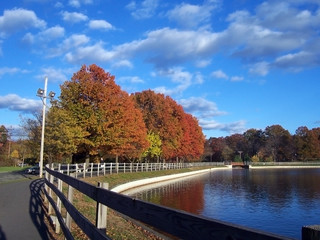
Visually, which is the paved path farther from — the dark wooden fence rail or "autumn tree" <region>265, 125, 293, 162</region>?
"autumn tree" <region>265, 125, 293, 162</region>

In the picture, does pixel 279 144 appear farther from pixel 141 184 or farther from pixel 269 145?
pixel 141 184

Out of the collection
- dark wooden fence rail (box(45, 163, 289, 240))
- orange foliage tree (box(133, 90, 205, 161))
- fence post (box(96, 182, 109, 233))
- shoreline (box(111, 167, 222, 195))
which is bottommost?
shoreline (box(111, 167, 222, 195))

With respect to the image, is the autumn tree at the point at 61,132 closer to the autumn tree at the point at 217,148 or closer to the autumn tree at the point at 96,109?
the autumn tree at the point at 96,109

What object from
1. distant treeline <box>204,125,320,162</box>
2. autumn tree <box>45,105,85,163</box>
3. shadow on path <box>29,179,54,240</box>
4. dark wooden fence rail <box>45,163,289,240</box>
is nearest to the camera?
dark wooden fence rail <box>45,163,289,240</box>

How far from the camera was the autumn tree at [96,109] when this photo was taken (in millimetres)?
35250

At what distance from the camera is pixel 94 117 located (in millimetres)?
Result: 34938

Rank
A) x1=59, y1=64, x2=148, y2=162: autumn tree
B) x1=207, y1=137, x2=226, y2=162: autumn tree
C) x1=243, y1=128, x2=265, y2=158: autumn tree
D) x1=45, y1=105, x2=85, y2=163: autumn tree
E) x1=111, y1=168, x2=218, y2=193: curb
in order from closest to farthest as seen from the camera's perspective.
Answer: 1. x1=111, y1=168, x2=218, y2=193: curb
2. x1=45, y1=105, x2=85, y2=163: autumn tree
3. x1=59, y1=64, x2=148, y2=162: autumn tree
4. x1=207, y1=137, x2=226, y2=162: autumn tree
5. x1=243, y1=128, x2=265, y2=158: autumn tree

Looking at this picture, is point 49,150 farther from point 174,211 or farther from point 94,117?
point 174,211

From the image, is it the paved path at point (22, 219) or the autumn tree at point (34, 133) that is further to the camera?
the autumn tree at point (34, 133)

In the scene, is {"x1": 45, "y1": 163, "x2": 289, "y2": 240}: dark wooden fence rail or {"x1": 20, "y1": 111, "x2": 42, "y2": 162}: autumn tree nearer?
{"x1": 45, "y1": 163, "x2": 289, "y2": 240}: dark wooden fence rail

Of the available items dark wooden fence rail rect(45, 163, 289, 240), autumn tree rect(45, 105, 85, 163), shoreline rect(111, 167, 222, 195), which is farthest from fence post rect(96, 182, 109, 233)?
autumn tree rect(45, 105, 85, 163)

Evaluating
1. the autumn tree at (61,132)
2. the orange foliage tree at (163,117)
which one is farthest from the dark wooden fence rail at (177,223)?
the orange foliage tree at (163,117)

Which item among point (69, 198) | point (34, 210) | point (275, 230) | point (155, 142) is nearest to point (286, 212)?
point (275, 230)

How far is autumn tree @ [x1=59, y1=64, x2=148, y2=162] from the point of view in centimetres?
3525
